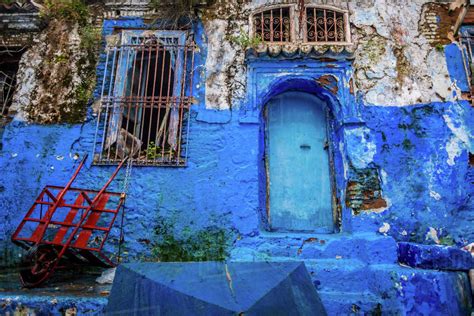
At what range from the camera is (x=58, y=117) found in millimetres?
5684

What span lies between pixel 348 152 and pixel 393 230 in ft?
3.90

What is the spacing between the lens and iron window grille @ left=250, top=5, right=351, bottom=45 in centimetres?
596

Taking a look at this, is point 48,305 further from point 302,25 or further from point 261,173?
point 302,25

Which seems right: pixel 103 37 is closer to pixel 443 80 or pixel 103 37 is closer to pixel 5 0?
pixel 5 0

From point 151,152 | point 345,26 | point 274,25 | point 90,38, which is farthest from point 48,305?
point 345,26

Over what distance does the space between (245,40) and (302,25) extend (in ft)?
3.09

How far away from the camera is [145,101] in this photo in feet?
18.7

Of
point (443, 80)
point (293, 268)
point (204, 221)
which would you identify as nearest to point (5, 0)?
point (204, 221)

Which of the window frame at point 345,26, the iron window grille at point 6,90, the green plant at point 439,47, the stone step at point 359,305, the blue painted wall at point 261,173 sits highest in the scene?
the window frame at point 345,26

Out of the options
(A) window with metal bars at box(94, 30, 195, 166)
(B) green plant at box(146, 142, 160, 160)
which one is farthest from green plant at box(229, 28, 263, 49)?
(B) green plant at box(146, 142, 160, 160)

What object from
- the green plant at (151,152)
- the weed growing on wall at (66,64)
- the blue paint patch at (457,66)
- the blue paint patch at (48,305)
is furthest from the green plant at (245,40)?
the blue paint patch at (48,305)

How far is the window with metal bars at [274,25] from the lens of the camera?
6012 mm

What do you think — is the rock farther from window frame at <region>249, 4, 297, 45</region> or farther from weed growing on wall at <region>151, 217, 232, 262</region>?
window frame at <region>249, 4, 297, 45</region>

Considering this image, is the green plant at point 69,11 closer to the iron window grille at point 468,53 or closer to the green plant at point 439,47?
the green plant at point 439,47
